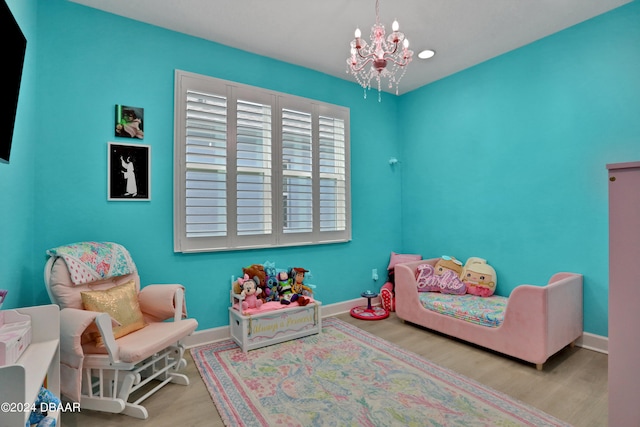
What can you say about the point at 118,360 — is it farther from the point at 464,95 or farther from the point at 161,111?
the point at 464,95

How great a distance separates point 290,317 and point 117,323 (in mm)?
1428

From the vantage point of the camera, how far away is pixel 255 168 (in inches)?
125

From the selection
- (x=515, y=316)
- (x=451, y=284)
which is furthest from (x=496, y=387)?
(x=451, y=284)

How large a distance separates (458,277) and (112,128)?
3.67 m

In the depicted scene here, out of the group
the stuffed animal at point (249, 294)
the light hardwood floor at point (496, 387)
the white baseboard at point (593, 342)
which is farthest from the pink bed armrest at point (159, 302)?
the white baseboard at point (593, 342)

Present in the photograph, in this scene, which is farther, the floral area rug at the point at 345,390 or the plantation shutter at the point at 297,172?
the plantation shutter at the point at 297,172

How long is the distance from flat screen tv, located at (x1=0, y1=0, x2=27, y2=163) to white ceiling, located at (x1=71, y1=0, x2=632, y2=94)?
4.28 feet

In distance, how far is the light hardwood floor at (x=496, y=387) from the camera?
1835 mm

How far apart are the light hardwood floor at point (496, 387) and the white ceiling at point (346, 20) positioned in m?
2.92

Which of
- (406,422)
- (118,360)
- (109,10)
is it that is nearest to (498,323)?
(406,422)

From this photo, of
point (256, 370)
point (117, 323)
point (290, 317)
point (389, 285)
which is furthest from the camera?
point (389, 285)

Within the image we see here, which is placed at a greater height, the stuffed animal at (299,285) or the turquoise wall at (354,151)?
the turquoise wall at (354,151)

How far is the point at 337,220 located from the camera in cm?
380

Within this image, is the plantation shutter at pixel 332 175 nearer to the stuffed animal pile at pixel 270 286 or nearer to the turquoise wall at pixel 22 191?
the stuffed animal pile at pixel 270 286
